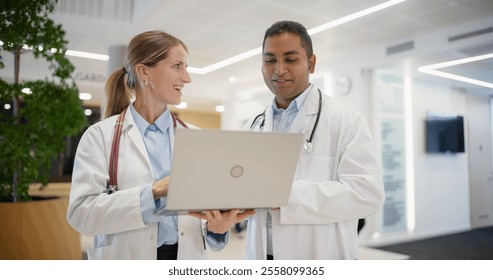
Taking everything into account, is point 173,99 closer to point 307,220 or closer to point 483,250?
point 307,220

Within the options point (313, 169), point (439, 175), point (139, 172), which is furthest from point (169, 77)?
point (439, 175)

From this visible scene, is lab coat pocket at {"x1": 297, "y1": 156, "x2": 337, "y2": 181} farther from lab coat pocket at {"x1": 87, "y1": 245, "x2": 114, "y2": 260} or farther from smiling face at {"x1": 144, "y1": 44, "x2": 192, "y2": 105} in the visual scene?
lab coat pocket at {"x1": 87, "y1": 245, "x2": 114, "y2": 260}

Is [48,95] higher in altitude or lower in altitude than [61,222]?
higher

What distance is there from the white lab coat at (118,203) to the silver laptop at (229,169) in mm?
143

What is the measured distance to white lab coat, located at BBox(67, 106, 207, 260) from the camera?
1.12 m

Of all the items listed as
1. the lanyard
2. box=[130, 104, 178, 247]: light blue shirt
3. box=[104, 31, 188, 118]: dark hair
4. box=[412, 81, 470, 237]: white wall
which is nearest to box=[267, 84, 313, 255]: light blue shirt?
box=[130, 104, 178, 247]: light blue shirt

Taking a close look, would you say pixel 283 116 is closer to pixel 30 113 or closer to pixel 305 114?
pixel 305 114

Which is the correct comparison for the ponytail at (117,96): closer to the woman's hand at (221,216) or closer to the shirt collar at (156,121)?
the shirt collar at (156,121)

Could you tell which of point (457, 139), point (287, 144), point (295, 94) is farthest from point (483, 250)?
point (287, 144)

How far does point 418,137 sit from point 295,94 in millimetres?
2715

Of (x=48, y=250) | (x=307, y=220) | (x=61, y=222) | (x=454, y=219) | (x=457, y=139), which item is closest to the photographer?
(x=307, y=220)

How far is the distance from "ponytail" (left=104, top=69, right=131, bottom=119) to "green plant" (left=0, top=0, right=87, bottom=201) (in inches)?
40.8

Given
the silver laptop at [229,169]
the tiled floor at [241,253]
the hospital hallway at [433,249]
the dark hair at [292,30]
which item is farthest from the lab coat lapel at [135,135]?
the tiled floor at [241,253]

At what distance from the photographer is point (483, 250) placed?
6.09 feet
